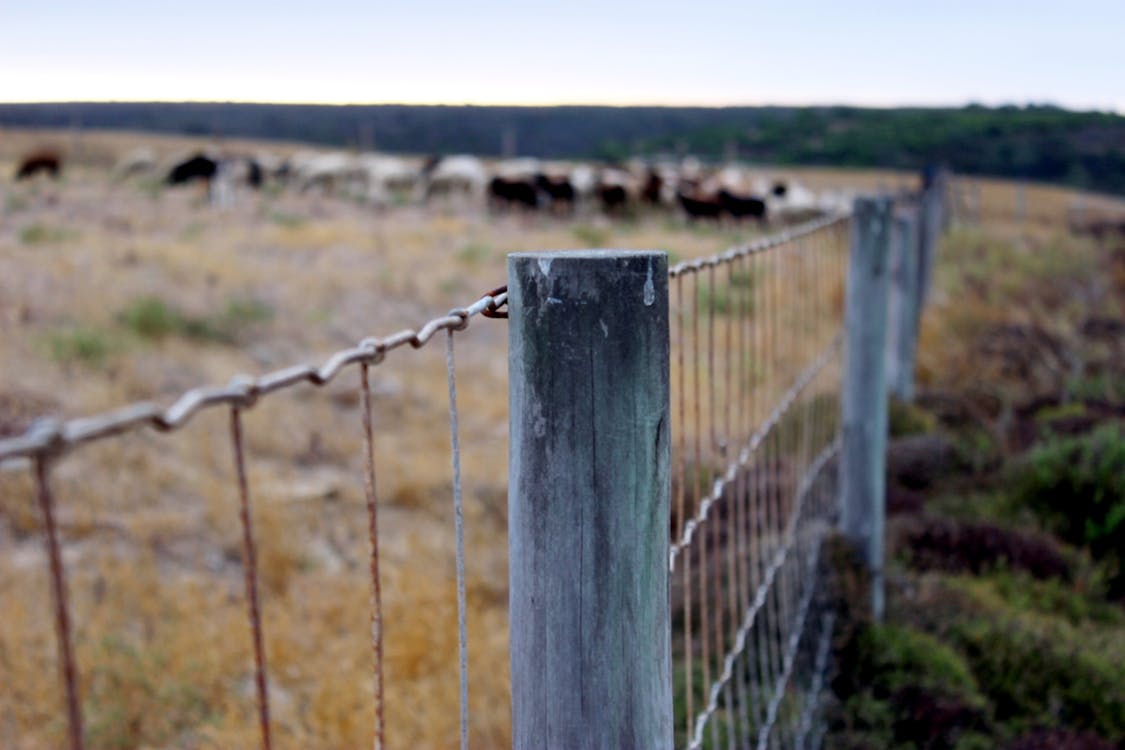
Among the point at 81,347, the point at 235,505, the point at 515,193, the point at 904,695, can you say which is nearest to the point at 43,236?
the point at 81,347

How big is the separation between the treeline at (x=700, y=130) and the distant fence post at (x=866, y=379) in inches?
2091

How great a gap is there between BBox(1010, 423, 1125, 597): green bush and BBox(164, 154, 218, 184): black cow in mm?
27154

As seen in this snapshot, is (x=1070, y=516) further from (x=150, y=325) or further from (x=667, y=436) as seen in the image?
(x=150, y=325)

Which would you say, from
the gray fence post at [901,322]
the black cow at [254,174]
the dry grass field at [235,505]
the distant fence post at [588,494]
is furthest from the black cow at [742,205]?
the distant fence post at [588,494]

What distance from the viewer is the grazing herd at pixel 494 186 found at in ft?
88.8

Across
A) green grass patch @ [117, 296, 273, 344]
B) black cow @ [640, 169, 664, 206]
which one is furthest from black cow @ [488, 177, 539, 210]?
green grass patch @ [117, 296, 273, 344]

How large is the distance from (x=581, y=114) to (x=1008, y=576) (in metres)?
88.2

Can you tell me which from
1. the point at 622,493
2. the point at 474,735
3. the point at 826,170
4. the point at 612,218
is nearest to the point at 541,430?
the point at 622,493

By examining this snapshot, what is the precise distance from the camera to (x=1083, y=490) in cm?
606

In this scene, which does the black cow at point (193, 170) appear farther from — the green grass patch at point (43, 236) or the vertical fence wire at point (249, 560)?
the vertical fence wire at point (249, 560)

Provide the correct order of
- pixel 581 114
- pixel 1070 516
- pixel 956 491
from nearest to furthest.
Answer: pixel 1070 516 → pixel 956 491 → pixel 581 114

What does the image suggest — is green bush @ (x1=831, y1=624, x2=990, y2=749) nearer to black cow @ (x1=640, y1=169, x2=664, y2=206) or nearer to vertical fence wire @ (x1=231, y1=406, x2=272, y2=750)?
vertical fence wire @ (x1=231, y1=406, x2=272, y2=750)

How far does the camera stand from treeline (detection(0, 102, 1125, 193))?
207ft

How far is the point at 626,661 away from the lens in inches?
57.9
